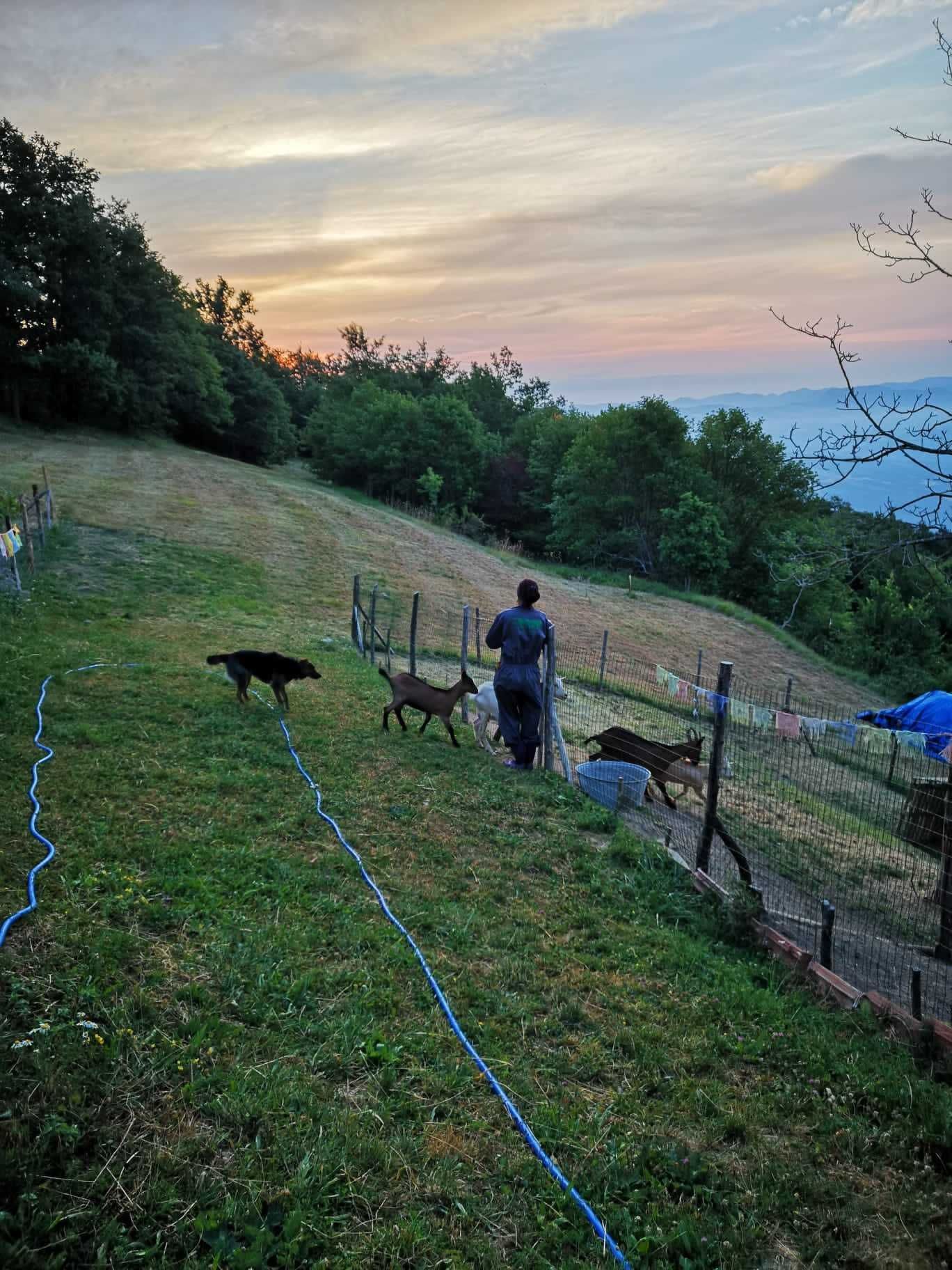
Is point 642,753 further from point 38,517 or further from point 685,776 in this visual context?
point 38,517

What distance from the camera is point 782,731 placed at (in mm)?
7543

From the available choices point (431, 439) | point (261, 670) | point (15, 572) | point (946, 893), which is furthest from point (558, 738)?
point (431, 439)

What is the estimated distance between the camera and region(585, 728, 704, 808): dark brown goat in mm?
8195

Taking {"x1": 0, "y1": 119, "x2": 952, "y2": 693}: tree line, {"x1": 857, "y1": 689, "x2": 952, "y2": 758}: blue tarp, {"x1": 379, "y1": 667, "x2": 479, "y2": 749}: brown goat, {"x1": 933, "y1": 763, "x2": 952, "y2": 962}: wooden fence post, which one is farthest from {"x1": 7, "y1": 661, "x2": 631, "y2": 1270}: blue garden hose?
{"x1": 0, "y1": 119, "x2": 952, "y2": 693}: tree line

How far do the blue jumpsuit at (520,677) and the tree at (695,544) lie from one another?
35219 millimetres

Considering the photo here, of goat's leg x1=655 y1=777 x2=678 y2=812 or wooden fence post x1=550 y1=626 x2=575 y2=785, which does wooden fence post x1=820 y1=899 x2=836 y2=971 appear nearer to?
wooden fence post x1=550 y1=626 x2=575 y2=785

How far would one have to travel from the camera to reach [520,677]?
25.7 ft

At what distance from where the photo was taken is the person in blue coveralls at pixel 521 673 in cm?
777

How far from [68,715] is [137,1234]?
19.3ft

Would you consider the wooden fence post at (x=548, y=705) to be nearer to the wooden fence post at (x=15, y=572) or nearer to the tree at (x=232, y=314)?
the wooden fence post at (x=15, y=572)

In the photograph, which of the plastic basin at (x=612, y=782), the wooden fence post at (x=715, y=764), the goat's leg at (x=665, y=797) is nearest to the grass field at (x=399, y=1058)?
the wooden fence post at (x=715, y=764)

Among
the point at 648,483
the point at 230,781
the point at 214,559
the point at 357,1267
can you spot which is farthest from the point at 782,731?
the point at 648,483

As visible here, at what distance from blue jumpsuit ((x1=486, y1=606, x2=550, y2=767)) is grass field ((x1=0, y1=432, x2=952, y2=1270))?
1.58 m

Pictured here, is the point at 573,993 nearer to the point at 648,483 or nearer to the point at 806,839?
the point at 806,839
